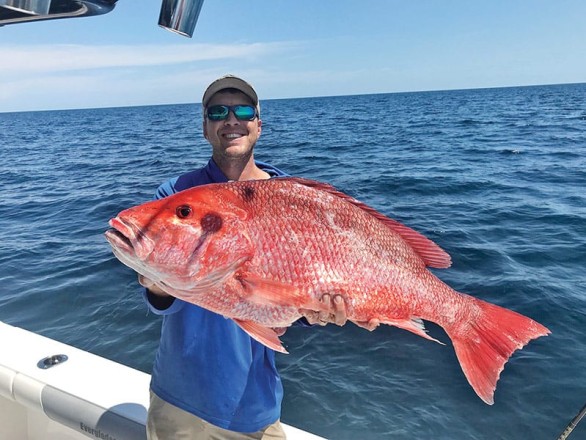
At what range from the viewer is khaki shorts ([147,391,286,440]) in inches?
101

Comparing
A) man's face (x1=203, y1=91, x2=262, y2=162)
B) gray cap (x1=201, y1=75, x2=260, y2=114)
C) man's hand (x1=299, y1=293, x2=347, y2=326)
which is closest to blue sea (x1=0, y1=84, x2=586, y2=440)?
man's hand (x1=299, y1=293, x2=347, y2=326)

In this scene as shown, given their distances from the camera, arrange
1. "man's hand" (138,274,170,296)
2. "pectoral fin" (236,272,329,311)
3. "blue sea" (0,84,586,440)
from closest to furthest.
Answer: "pectoral fin" (236,272,329,311) → "man's hand" (138,274,170,296) → "blue sea" (0,84,586,440)

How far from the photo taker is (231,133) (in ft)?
9.23

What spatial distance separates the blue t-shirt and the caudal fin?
44.2 inches

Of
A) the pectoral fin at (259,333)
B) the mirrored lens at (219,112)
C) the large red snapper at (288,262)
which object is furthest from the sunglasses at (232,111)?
the pectoral fin at (259,333)

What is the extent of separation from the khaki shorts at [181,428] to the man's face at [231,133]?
5.10 feet

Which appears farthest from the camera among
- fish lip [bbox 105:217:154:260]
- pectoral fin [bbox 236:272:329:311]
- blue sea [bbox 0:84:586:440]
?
blue sea [bbox 0:84:586:440]

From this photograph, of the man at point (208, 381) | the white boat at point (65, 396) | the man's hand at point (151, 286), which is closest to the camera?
the man's hand at point (151, 286)

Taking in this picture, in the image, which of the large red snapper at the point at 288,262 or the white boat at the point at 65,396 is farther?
the white boat at the point at 65,396

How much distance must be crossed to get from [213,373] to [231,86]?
69.0 inches

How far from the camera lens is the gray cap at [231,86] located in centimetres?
283

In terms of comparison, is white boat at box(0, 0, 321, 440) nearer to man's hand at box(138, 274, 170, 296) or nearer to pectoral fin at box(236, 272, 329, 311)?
man's hand at box(138, 274, 170, 296)

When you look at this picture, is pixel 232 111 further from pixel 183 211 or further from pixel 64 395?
pixel 64 395

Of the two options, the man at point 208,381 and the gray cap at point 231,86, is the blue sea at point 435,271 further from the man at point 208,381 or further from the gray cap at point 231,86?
the gray cap at point 231,86
